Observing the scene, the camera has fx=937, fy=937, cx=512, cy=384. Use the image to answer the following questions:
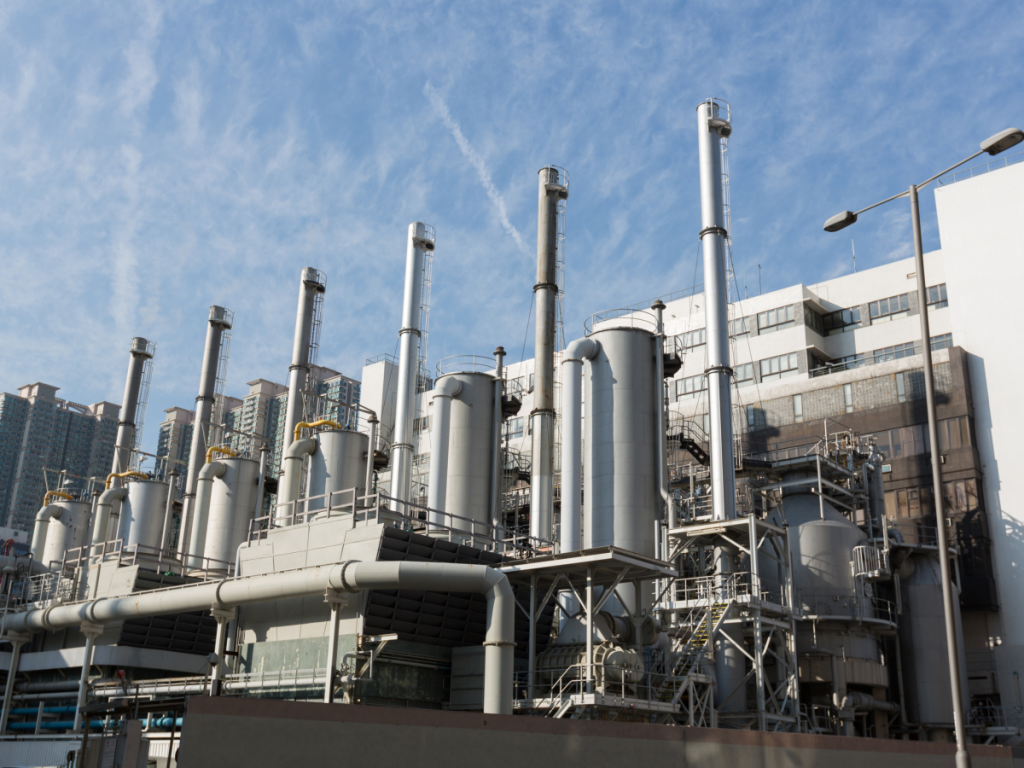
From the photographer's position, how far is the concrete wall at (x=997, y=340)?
1903 inches

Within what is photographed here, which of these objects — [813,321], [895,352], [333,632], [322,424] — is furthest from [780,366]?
[333,632]

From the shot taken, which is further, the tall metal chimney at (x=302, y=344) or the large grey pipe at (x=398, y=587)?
the tall metal chimney at (x=302, y=344)

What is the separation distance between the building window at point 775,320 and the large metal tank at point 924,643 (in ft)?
73.2

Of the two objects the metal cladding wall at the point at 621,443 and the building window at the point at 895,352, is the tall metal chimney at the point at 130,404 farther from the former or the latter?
the building window at the point at 895,352

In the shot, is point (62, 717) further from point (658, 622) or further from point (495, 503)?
point (658, 622)

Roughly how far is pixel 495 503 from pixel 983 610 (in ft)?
85.0

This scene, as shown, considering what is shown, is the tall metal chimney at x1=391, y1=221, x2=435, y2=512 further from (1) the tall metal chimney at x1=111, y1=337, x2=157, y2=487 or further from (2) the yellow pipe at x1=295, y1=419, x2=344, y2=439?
(1) the tall metal chimney at x1=111, y1=337, x2=157, y2=487

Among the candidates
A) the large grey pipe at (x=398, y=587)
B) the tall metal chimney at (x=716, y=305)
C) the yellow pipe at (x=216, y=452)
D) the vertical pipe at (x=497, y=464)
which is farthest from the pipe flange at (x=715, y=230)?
the yellow pipe at (x=216, y=452)

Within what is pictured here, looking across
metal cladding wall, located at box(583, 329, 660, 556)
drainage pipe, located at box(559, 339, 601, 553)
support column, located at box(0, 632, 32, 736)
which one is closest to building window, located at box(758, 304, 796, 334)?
metal cladding wall, located at box(583, 329, 660, 556)

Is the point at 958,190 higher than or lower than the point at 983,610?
higher

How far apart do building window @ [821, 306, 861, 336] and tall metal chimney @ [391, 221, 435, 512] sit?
2764 centimetres

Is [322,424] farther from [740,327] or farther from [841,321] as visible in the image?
[841,321]

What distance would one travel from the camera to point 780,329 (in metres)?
63.5

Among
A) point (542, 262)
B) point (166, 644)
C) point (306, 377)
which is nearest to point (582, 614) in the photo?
point (166, 644)
